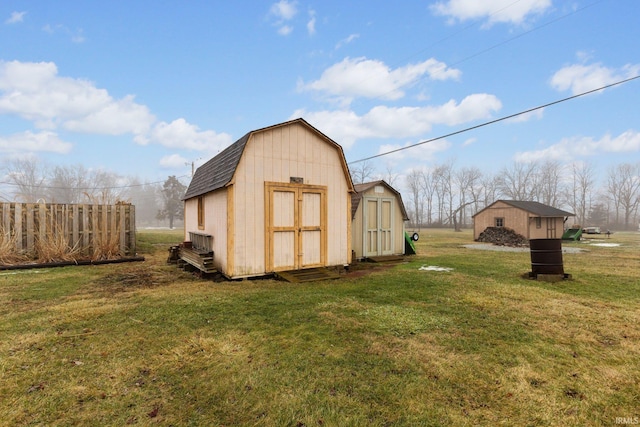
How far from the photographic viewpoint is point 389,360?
3150 millimetres

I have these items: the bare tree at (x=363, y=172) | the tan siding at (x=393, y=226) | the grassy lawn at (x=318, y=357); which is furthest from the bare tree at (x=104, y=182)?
the grassy lawn at (x=318, y=357)

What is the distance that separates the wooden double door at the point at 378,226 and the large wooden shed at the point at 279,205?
2.49 meters

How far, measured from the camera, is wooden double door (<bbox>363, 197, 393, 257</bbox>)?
11.2 metres

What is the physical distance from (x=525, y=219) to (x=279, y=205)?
2073 cm

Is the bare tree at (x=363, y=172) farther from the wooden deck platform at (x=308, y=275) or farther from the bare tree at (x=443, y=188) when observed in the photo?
the wooden deck platform at (x=308, y=275)

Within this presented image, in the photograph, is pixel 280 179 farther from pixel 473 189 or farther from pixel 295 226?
pixel 473 189

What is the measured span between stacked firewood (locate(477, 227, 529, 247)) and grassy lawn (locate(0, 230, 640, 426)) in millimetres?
15638

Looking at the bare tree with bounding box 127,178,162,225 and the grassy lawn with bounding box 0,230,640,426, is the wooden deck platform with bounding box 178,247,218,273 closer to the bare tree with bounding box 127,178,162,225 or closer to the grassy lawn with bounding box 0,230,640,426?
the grassy lawn with bounding box 0,230,640,426

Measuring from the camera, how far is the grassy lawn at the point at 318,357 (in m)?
2.32

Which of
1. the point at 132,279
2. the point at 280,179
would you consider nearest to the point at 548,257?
the point at 280,179

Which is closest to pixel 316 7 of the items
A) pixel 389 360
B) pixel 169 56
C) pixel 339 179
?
pixel 169 56

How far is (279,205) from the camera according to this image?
778 centimetres

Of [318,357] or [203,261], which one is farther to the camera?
[203,261]

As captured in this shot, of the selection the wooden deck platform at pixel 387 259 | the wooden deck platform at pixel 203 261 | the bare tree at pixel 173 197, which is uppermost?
the bare tree at pixel 173 197
